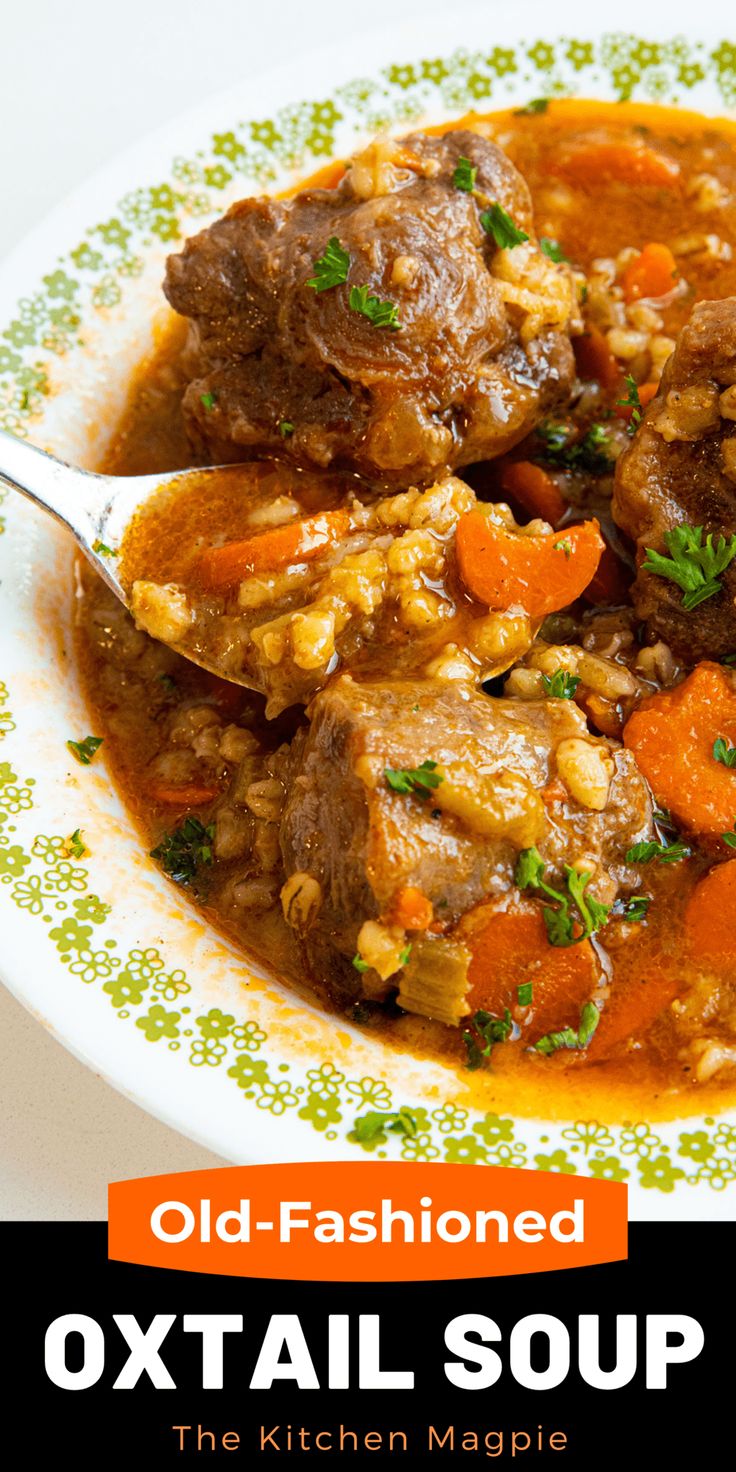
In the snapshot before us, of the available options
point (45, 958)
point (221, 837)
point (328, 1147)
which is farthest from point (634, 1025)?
point (45, 958)

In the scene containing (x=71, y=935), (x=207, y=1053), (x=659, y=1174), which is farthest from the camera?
(x=71, y=935)

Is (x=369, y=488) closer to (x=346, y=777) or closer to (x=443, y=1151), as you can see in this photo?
(x=346, y=777)

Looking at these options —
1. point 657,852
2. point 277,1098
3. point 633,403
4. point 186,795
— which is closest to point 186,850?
point 186,795

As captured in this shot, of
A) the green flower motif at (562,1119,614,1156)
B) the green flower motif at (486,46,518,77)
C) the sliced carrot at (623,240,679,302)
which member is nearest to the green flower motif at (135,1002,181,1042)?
the green flower motif at (562,1119,614,1156)

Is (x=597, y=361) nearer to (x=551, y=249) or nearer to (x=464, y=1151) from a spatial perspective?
(x=551, y=249)

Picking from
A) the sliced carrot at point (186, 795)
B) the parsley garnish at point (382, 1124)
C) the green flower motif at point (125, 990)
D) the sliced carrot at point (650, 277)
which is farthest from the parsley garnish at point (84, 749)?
the sliced carrot at point (650, 277)

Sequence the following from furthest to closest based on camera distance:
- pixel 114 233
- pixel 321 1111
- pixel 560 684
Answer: pixel 114 233
pixel 560 684
pixel 321 1111

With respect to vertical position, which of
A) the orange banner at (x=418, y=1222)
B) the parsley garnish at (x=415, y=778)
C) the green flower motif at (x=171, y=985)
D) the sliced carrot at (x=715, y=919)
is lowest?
the orange banner at (x=418, y=1222)

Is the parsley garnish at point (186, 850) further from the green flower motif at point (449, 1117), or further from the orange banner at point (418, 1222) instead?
the green flower motif at point (449, 1117)
